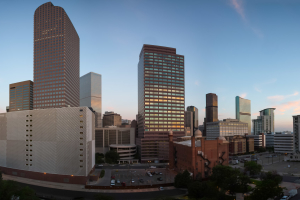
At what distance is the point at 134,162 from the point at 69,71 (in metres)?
105

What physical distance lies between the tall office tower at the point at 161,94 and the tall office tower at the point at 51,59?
72.8m

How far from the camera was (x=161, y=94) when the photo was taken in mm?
158250

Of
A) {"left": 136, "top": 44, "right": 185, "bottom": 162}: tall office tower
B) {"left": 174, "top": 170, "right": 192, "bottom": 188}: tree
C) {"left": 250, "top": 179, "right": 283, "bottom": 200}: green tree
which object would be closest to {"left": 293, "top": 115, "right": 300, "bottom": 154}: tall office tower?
{"left": 136, "top": 44, "right": 185, "bottom": 162}: tall office tower

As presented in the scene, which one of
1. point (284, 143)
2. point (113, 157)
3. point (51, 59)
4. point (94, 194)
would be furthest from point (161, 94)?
point (284, 143)

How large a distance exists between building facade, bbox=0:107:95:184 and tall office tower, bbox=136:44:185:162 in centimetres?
7086

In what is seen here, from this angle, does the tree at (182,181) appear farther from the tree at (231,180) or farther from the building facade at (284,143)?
the building facade at (284,143)

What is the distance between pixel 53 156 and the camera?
8281 cm

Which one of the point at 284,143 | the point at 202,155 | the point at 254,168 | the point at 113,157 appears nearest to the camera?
the point at 202,155

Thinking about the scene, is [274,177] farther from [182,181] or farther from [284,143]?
[284,143]

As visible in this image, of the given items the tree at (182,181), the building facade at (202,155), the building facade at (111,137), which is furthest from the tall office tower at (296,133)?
the building facade at (111,137)

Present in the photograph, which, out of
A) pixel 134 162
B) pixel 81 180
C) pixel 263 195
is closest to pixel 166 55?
pixel 134 162

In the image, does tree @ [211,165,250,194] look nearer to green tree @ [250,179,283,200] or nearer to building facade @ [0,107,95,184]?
green tree @ [250,179,283,200]

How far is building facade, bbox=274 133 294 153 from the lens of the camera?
166 m

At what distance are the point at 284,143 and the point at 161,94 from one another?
112217mm
